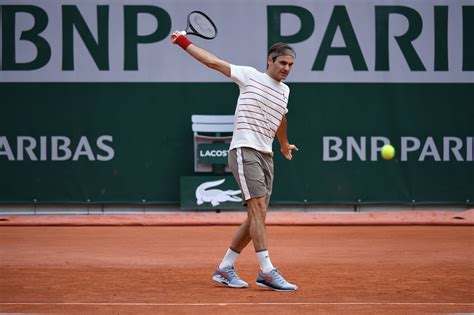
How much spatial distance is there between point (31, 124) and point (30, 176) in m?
0.85

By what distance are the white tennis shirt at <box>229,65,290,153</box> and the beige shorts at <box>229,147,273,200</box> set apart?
55 mm

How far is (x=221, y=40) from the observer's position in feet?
49.8

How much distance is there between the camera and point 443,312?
230 inches

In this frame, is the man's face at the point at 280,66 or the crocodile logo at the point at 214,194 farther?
the crocodile logo at the point at 214,194

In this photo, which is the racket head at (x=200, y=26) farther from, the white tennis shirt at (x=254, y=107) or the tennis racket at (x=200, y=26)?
the white tennis shirt at (x=254, y=107)

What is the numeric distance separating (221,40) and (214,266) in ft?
23.3

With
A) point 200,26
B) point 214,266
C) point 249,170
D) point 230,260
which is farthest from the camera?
point 214,266

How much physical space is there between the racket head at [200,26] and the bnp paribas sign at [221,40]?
718 centimetres

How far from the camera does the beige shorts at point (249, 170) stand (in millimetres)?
6910

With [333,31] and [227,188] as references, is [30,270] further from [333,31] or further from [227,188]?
[333,31]

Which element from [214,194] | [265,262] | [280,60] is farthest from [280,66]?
[214,194]

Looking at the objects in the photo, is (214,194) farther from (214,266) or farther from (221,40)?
(214,266)

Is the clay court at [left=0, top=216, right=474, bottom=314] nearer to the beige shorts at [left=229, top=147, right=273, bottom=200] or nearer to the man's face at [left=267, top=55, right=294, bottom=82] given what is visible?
the beige shorts at [left=229, top=147, right=273, bottom=200]

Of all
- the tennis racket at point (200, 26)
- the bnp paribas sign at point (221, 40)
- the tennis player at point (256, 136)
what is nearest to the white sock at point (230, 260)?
the tennis player at point (256, 136)
